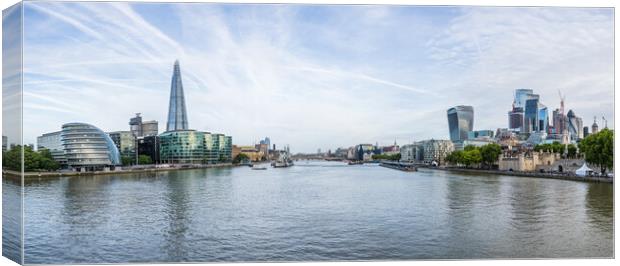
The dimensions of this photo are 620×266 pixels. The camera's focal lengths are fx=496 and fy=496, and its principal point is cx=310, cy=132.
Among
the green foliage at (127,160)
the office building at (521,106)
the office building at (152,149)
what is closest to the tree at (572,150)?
the office building at (521,106)

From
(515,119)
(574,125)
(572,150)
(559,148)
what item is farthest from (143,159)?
(574,125)

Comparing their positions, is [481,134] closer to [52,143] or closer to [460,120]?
[460,120]

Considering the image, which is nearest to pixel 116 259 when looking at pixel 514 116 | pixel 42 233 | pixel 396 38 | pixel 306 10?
pixel 42 233

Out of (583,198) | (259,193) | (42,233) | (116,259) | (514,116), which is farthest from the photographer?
(259,193)

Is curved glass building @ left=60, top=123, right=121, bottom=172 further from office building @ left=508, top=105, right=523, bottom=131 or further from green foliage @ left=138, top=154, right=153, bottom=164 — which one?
office building @ left=508, top=105, right=523, bottom=131

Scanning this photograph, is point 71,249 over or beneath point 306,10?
beneath

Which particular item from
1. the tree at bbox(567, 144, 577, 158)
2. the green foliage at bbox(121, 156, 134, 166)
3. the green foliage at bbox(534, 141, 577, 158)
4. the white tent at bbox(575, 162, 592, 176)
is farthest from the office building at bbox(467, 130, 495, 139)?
the green foliage at bbox(121, 156, 134, 166)

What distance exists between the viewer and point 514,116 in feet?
27.6

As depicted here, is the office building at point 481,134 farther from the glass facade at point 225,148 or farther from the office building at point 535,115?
the glass facade at point 225,148

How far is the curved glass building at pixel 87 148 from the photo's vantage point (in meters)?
8.45

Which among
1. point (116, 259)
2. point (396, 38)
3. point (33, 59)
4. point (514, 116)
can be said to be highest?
point (396, 38)

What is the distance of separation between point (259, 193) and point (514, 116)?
700cm

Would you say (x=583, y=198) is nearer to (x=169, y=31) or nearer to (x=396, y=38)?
(x=396, y=38)

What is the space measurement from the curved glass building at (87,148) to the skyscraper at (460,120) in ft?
19.9
